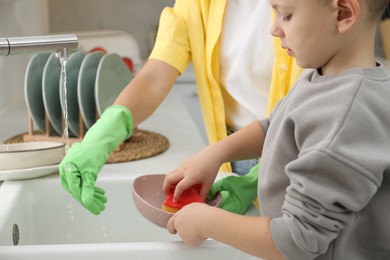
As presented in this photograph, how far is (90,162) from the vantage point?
1079mm

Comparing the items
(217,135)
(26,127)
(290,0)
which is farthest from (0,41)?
(26,127)

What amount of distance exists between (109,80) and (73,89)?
0.29ft

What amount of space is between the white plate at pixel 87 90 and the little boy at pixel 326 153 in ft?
2.64

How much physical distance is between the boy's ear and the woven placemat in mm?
812

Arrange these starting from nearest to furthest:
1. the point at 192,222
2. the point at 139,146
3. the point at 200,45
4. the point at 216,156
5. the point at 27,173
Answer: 1. the point at 192,222
2. the point at 216,156
3. the point at 27,173
4. the point at 200,45
5. the point at 139,146

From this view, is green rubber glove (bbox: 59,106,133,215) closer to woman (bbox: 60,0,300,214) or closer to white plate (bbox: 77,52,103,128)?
woman (bbox: 60,0,300,214)

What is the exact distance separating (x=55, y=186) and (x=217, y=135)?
1.09ft

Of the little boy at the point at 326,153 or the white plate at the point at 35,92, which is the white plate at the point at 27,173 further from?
the little boy at the point at 326,153

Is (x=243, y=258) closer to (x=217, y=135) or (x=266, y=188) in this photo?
(x=266, y=188)

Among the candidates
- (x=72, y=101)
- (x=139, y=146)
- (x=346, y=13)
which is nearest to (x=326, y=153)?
(x=346, y=13)

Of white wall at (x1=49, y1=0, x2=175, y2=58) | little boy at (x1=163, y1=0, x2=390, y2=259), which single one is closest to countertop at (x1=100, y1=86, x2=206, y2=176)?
little boy at (x1=163, y1=0, x2=390, y2=259)

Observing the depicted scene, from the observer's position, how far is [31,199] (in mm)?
1277

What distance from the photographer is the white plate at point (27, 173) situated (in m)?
1.25

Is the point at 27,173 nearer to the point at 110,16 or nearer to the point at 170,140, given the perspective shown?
the point at 170,140
